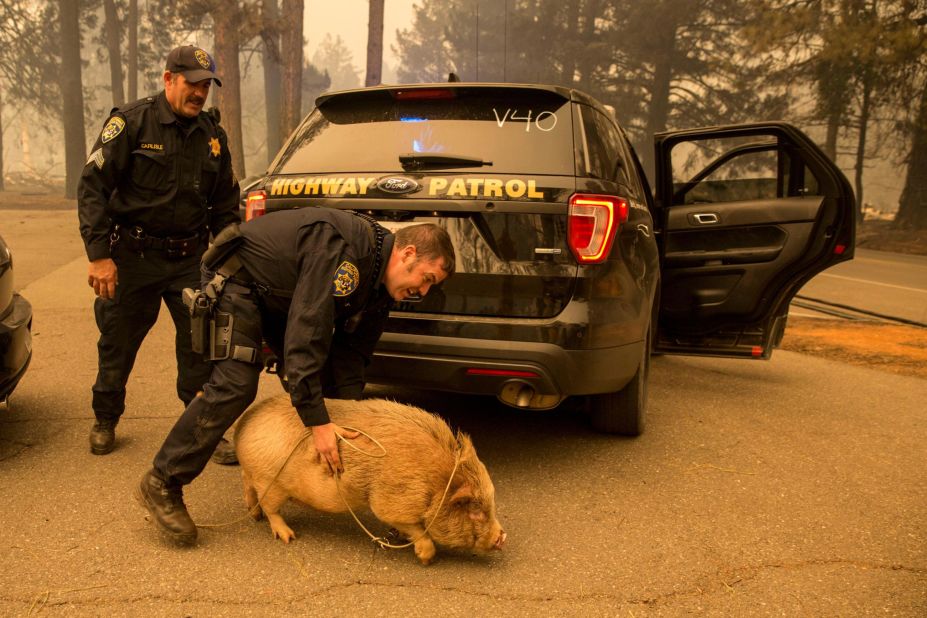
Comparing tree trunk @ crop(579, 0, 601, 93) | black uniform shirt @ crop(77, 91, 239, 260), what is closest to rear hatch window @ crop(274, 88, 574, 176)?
black uniform shirt @ crop(77, 91, 239, 260)

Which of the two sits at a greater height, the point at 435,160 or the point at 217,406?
the point at 435,160

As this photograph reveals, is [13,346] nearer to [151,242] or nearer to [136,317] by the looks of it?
[136,317]

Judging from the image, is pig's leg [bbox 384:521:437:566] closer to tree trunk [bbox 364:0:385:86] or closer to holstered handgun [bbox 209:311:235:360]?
holstered handgun [bbox 209:311:235:360]

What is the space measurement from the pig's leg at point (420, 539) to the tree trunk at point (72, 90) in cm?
2594

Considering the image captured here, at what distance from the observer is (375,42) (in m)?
18.7

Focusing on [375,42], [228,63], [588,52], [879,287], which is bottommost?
[879,287]

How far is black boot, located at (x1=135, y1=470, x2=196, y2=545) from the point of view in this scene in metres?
2.74

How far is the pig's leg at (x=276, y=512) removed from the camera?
9.09ft

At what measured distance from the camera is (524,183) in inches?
131

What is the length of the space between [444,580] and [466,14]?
135 ft

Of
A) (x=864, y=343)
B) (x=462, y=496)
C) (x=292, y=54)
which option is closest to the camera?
(x=462, y=496)

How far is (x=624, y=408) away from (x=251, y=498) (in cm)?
207

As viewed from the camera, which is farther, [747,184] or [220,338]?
[747,184]

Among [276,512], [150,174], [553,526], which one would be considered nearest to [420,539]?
[276,512]
